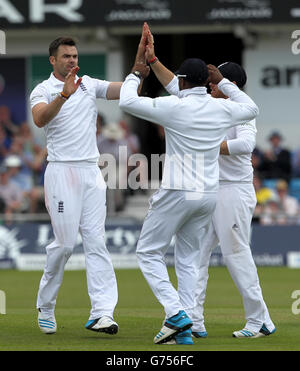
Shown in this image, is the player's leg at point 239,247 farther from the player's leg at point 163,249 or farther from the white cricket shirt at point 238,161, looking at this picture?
A: the player's leg at point 163,249

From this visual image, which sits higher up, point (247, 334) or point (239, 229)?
point (239, 229)

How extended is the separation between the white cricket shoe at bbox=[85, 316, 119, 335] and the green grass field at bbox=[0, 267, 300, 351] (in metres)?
0.07

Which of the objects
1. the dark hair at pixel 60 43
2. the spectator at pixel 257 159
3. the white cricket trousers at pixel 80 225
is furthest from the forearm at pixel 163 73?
the spectator at pixel 257 159

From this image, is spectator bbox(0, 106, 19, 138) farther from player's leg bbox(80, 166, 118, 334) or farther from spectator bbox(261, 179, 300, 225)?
player's leg bbox(80, 166, 118, 334)

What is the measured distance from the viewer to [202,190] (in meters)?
7.77

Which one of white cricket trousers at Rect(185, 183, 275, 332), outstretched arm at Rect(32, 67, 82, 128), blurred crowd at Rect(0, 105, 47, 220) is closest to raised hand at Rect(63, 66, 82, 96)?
outstretched arm at Rect(32, 67, 82, 128)

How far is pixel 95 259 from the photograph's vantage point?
8.48 metres

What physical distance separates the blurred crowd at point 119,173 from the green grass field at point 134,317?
2.00m

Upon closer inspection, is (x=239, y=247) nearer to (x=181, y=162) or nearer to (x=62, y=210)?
(x=181, y=162)

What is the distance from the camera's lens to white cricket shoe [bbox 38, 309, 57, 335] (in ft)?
28.3

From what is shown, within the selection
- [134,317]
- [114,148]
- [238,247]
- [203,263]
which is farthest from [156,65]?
[114,148]

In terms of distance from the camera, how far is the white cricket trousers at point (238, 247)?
8.43 m

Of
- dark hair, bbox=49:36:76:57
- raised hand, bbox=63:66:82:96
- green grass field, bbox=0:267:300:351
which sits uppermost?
dark hair, bbox=49:36:76:57

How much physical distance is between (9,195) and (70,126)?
10835mm
